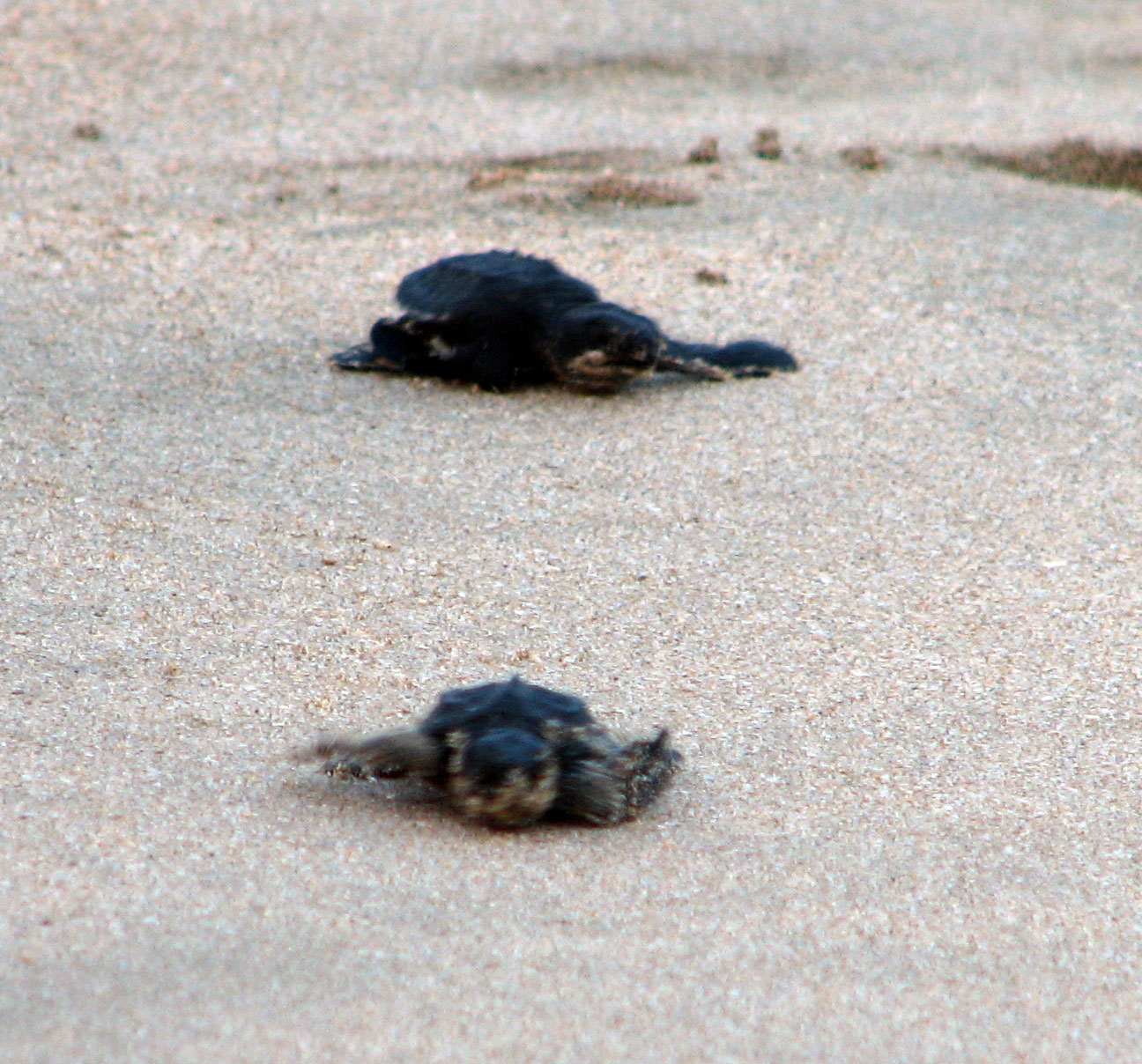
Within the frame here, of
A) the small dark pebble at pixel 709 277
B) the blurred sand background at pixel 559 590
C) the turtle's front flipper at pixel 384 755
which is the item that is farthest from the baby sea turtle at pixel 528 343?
the turtle's front flipper at pixel 384 755

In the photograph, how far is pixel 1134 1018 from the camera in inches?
75.2

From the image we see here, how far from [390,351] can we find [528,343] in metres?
0.47

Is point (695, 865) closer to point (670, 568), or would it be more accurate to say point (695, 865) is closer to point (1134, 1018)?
point (1134, 1018)

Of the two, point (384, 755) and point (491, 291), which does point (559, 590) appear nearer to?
point (384, 755)

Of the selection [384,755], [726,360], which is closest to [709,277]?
[726,360]

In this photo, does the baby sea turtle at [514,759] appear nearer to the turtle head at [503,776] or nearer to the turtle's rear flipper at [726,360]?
the turtle head at [503,776]

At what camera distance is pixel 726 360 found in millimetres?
4816

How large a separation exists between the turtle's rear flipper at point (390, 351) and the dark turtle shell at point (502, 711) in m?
2.43

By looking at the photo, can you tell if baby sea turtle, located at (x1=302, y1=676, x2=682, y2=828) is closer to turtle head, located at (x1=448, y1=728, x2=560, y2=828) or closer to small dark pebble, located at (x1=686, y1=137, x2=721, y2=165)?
turtle head, located at (x1=448, y1=728, x2=560, y2=828)

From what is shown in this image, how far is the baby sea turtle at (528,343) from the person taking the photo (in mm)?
4609

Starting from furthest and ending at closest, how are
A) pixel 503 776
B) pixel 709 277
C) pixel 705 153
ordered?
pixel 705 153 < pixel 709 277 < pixel 503 776

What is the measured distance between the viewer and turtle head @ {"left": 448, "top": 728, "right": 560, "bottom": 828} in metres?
2.25

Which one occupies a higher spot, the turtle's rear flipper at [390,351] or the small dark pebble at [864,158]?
the small dark pebble at [864,158]

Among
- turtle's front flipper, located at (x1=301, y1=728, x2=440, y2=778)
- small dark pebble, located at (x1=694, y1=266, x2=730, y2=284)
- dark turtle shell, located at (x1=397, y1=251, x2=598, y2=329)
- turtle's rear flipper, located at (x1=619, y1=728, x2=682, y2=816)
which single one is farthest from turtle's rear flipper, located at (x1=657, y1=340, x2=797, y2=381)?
turtle's front flipper, located at (x1=301, y1=728, x2=440, y2=778)
